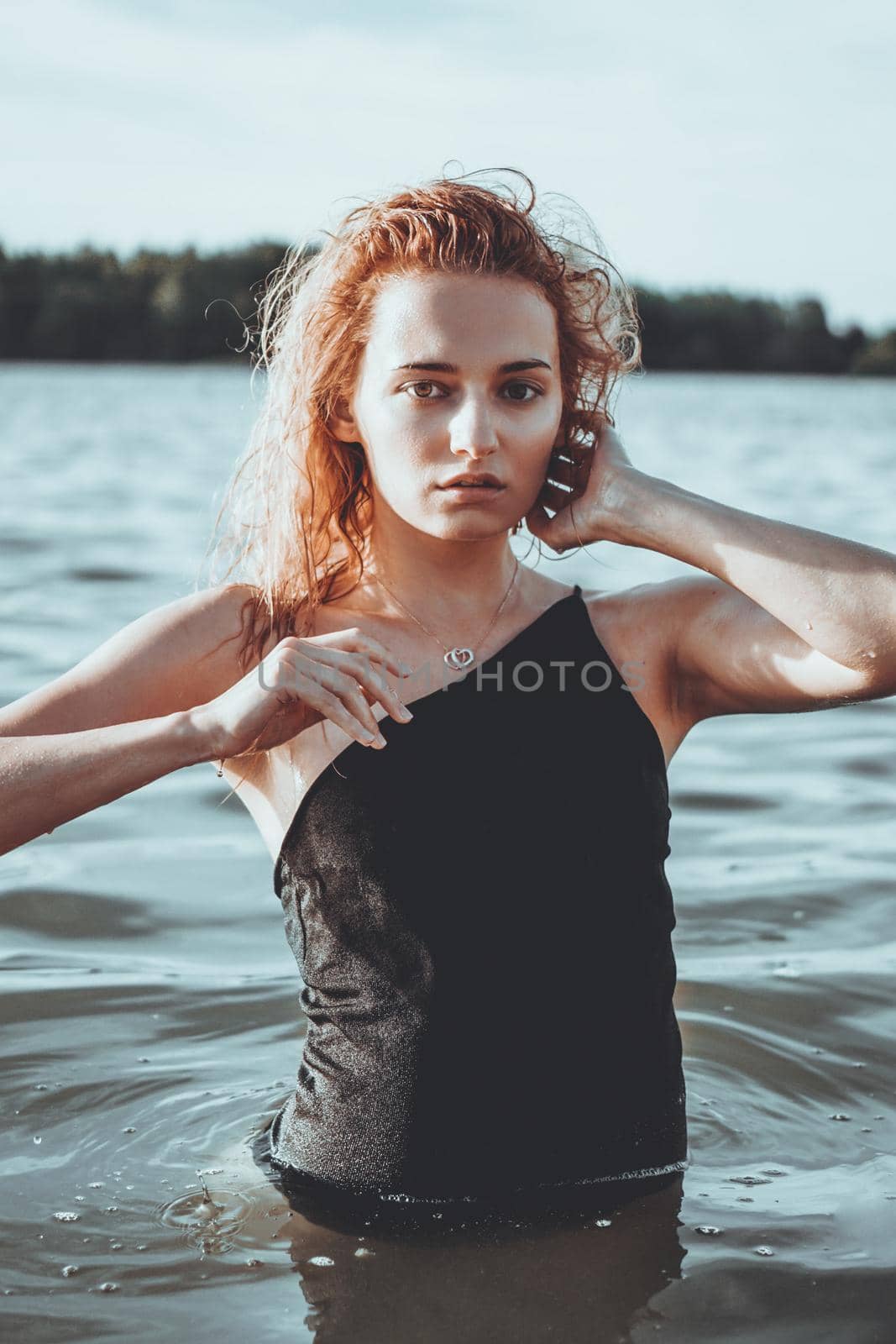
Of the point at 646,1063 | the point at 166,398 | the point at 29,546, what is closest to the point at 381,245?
the point at 646,1063

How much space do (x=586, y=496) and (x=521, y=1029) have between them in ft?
3.32

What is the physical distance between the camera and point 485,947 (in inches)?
112

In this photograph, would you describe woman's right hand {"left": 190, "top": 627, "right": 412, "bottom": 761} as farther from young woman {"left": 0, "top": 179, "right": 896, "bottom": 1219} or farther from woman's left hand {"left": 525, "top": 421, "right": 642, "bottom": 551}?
woman's left hand {"left": 525, "top": 421, "right": 642, "bottom": 551}

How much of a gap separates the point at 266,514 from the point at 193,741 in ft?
2.80

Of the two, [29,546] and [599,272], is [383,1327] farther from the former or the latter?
[29,546]

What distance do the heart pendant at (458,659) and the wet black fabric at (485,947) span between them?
3 centimetres

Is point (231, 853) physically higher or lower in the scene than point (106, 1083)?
higher

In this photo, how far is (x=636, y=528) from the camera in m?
3.07

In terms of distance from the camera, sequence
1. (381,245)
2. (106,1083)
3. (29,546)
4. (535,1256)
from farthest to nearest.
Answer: (29,546) → (106,1083) → (381,245) → (535,1256)

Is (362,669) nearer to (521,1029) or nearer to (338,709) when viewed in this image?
(338,709)

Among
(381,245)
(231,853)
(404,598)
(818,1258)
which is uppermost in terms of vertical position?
(381,245)

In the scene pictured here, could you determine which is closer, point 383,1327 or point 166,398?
point 383,1327

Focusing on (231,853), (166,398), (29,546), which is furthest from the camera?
(166,398)

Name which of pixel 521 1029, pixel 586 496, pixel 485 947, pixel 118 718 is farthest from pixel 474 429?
pixel 521 1029
